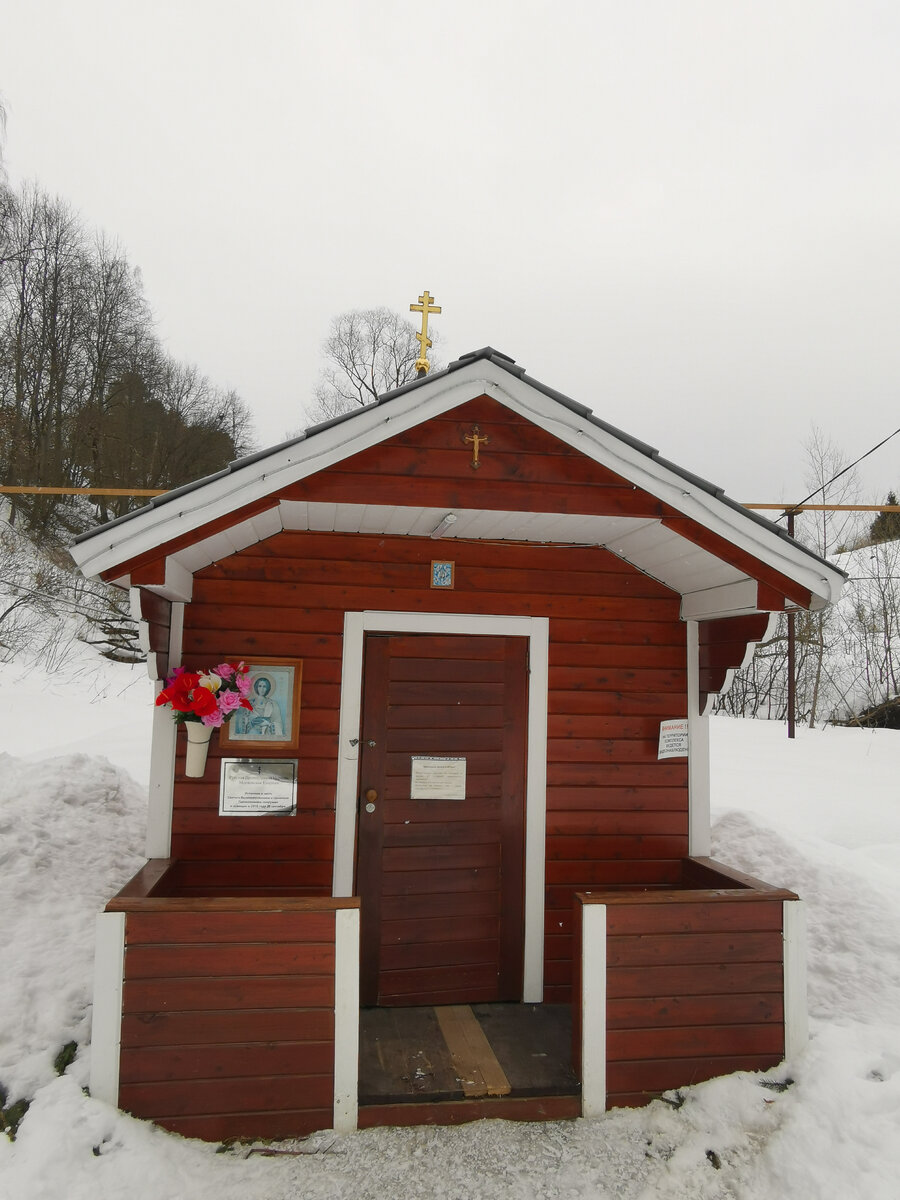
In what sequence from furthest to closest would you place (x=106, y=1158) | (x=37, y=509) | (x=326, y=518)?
(x=37, y=509) < (x=326, y=518) < (x=106, y=1158)

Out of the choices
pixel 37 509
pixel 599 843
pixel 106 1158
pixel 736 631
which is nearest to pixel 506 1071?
pixel 599 843

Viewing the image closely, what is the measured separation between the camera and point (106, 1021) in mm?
2844

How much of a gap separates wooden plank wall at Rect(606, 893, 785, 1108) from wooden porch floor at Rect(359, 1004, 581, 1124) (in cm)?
→ 33

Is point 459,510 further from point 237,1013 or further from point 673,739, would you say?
point 237,1013

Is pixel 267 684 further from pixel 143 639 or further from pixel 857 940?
pixel 857 940

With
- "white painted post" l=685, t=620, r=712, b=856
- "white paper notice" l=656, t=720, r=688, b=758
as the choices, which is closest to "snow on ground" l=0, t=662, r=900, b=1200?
"white painted post" l=685, t=620, r=712, b=856

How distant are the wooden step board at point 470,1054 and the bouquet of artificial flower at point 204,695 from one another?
6.39ft

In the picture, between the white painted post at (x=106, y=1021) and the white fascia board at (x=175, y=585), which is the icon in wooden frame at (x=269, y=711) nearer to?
the white fascia board at (x=175, y=585)

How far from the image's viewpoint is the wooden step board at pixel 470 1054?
3.22 meters

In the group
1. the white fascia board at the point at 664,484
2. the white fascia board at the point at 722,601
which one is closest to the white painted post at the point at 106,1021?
the white fascia board at the point at 664,484

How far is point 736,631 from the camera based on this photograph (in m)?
3.93

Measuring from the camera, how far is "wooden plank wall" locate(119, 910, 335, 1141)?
2.88m

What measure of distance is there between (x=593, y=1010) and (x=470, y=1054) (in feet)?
2.37

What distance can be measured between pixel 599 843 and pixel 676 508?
78.9 inches
